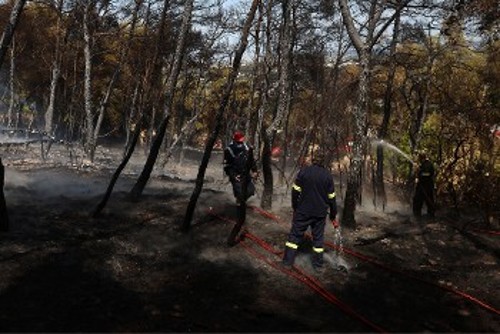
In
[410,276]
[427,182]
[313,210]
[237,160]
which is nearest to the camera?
[313,210]

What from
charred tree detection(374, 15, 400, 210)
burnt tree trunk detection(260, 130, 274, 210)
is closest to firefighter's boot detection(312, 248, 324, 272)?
burnt tree trunk detection(260, 130, 274, 210)

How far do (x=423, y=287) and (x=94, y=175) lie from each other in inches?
456

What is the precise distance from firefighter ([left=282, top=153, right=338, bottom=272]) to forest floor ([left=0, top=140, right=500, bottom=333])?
29 cm

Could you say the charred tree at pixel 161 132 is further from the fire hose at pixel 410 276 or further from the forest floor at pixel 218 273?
the fire hose at pixel 410 276

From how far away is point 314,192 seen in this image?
7.87 metres

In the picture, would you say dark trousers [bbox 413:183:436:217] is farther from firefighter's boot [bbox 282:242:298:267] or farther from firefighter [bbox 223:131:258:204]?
firefighter's boot [bbox 282:242:298:267]

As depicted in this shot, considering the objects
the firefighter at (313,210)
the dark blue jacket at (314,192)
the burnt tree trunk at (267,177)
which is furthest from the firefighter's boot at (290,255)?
the burnt tree trunk at (267,177)

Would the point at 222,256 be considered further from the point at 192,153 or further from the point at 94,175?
the point at 192,153

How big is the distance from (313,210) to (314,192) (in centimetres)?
27

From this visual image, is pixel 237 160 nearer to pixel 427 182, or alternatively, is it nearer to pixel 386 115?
pixel 427 182

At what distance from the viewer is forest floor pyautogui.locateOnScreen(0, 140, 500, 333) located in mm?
5820

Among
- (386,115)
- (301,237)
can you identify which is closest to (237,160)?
(301,237)

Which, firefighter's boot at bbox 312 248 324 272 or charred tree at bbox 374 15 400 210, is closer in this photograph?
firefighter's boot at bbox 312 248 324 272

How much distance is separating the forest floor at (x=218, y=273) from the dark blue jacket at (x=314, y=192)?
36.2 inches
